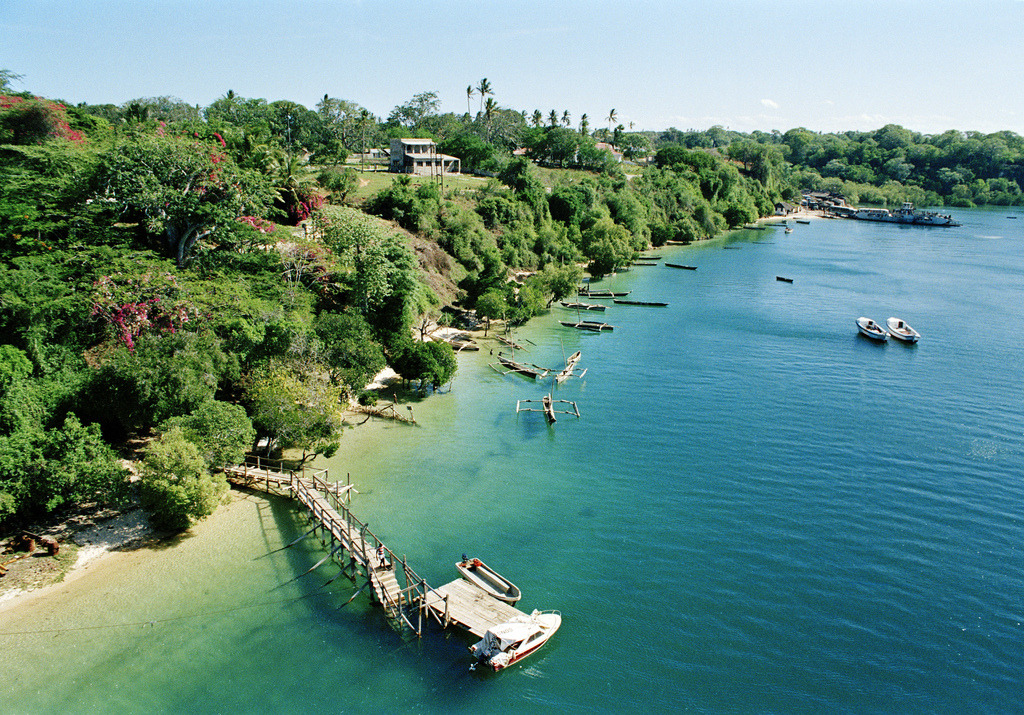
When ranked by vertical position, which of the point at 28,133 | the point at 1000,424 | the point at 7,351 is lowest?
the point at 1000,424

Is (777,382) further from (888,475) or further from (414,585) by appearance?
(414,585)

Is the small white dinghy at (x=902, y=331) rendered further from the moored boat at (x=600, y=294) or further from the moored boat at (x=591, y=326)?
the moored boat at (x=600, y=294)

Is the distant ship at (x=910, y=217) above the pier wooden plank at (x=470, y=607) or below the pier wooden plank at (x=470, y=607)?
above

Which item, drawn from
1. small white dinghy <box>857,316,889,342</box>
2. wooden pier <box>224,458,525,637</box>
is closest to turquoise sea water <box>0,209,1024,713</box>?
wooden pier <box>224,458,525,637</box>

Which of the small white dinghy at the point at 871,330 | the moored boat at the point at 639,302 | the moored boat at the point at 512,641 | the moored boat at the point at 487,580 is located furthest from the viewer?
the moored boat at the point at 639,302

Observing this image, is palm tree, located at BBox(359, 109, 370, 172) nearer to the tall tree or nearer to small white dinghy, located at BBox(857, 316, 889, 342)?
the tall tree

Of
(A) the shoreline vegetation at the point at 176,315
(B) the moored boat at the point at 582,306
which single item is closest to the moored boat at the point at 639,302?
(B) the moored boat at the point at 582,306

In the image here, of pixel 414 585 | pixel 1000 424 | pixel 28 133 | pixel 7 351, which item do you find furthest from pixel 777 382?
pixel 28 133

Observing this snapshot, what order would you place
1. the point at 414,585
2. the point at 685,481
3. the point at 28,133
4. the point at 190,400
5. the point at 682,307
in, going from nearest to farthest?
the point at 414,585
the point at 190,400
the point at 685,481
the point at 28,133
the point at 682,307
